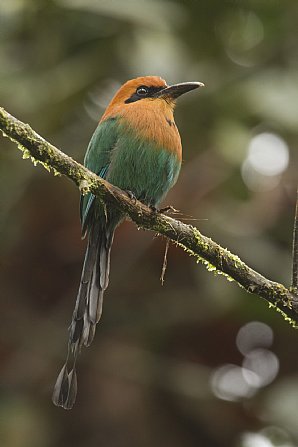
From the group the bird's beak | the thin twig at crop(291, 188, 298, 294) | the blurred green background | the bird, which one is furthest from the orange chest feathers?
the thin twig at crop(291, 188, 298, 294)

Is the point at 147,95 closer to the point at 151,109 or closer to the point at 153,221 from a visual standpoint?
the point at 151,109

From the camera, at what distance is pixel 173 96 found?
13.2 feet

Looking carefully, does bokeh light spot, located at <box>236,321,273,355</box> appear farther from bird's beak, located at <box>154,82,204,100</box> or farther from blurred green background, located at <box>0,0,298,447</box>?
bird's beak, located at <box>154,82,204,100</box>

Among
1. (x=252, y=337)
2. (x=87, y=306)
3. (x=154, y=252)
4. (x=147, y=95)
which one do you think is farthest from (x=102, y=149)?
(x=252, y=337)

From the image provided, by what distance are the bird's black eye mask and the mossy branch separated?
1166 millimetres

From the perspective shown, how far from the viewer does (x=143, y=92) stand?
4070 mm

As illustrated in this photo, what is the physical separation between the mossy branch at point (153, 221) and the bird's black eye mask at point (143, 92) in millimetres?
1166

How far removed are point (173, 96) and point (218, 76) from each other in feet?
3.98

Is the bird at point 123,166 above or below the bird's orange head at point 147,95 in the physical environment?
below

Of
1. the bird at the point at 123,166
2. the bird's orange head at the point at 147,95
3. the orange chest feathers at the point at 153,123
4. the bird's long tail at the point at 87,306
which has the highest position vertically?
the bird's orange head at the point at 147,95

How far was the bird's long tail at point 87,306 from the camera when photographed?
315cm

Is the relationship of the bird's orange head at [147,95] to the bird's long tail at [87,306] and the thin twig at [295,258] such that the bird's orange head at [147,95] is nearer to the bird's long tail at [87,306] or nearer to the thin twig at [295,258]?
the bird's long tail at [87,306]

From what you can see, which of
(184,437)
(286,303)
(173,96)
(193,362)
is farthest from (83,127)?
(286,303)

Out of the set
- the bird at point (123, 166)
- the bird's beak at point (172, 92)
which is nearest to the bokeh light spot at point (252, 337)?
the bird at point (123, 166)
